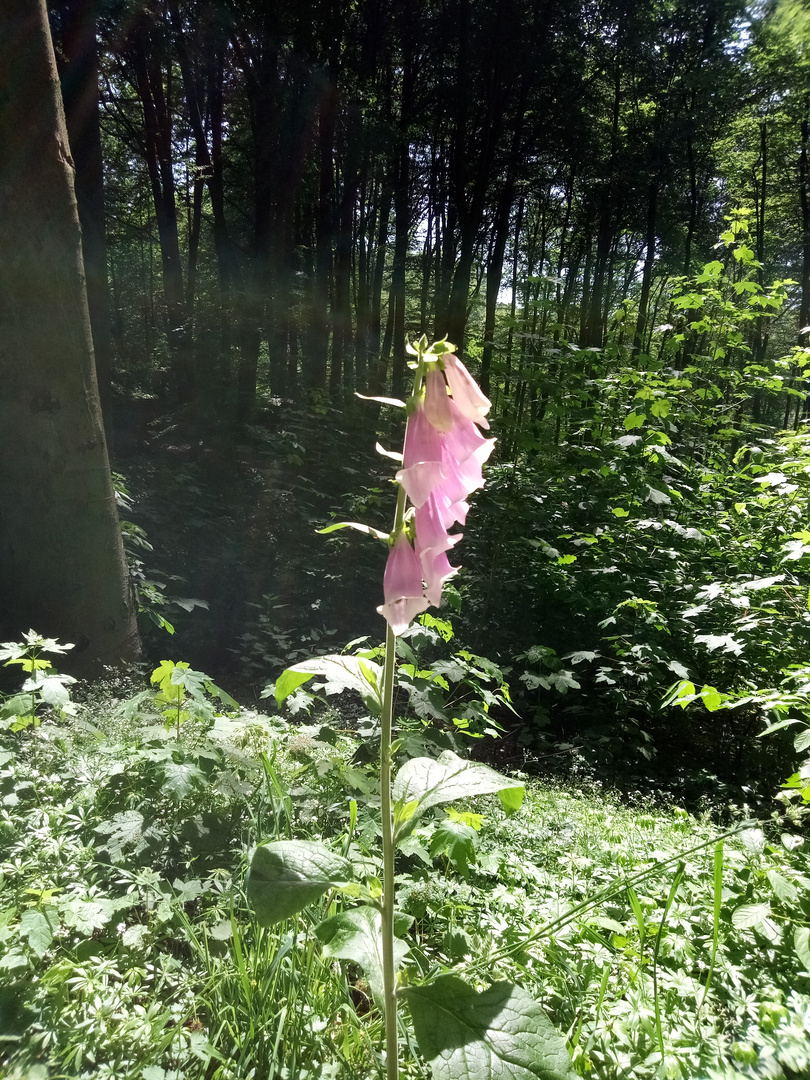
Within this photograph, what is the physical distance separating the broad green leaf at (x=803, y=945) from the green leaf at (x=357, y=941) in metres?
0.81

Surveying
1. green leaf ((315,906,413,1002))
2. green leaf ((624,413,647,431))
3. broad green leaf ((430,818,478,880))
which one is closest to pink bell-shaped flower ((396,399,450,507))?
green leaf ((315,906,413,1002))

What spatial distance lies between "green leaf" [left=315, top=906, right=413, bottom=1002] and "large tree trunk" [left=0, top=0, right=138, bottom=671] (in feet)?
8.97

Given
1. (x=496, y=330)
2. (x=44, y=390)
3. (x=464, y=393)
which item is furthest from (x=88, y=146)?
(x=464, y=393)

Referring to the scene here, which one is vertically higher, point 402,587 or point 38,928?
point 402,587

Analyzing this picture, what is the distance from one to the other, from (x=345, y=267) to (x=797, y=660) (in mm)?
13674

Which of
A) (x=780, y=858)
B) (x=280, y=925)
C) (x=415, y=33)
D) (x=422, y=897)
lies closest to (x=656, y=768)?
(x=780, y=858)

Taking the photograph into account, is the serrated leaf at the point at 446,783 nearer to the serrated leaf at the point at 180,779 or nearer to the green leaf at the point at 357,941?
the green leaf at the point at 357,941

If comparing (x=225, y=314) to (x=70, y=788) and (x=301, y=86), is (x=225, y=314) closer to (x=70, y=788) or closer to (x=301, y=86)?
(x=301, y=86)

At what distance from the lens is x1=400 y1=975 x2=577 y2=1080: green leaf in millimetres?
907

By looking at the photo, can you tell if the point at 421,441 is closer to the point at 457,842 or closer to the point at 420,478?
the point at 420,478

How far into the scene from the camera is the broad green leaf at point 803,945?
1245 mm

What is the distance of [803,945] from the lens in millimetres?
1268

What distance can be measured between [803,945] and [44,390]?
3.66 metres

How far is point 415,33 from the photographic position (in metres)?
12.4
